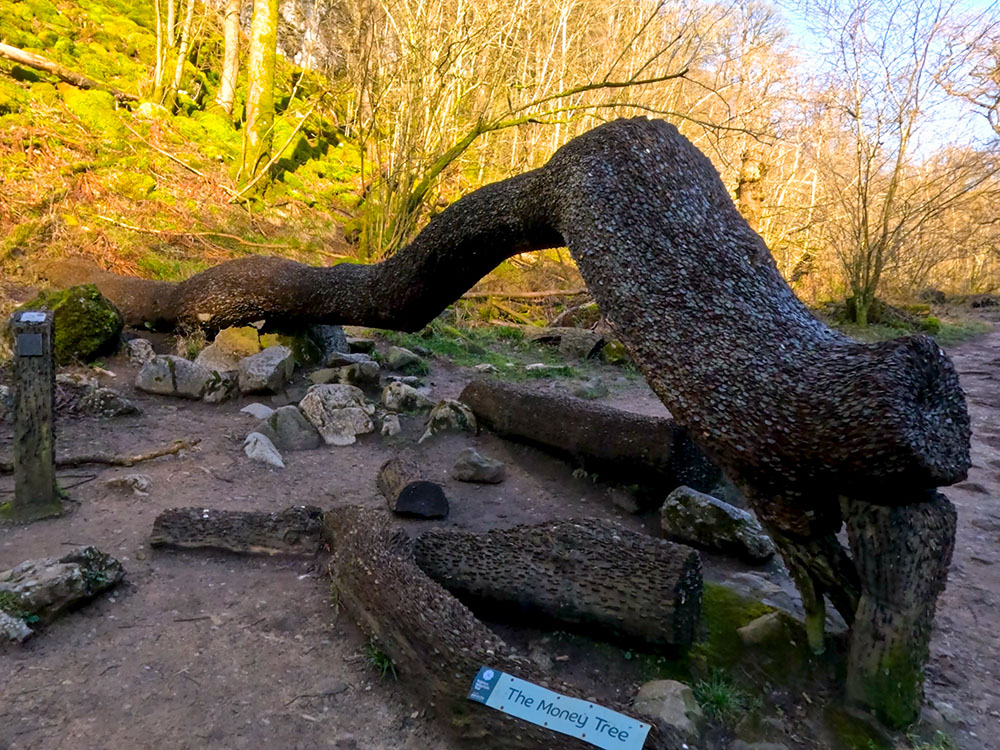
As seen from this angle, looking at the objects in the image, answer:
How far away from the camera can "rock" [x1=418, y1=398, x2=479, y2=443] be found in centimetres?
552

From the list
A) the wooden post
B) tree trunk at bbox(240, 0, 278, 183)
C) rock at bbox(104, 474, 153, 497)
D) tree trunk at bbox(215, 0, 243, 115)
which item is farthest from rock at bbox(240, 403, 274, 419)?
tree trunk at bbox(215, 0, 243, 115)

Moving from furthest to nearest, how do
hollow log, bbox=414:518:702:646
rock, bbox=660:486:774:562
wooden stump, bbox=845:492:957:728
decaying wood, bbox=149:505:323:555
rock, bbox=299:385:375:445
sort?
rock, bbox=299:385:375:445 → rock, bbox=660:486:774:562 → decaying wood, bbox=149:505:323:555 → hollow log, bbox=414:518:702:646 → wooden stump, bbox=845:492:957:728

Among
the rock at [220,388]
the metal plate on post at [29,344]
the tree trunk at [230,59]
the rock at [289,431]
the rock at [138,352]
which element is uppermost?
the tree trunk at [230,59]

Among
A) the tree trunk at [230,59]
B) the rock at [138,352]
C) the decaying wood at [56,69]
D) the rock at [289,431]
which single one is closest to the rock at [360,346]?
the rock at [138,352]

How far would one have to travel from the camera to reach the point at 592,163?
11.5ft

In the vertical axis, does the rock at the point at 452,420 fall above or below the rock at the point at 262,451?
above

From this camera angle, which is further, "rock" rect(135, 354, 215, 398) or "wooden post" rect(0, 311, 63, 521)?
"rock" rect(135, 354, 215, 398)

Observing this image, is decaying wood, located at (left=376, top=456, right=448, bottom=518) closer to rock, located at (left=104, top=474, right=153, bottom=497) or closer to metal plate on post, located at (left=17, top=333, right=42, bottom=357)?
rock, located at (left=104, top=474, right=153, bottom=497)

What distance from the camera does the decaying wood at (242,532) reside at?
3369mm

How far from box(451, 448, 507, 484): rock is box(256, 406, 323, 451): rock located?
1222 mm

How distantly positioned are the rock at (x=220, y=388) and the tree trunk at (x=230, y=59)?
10.6m

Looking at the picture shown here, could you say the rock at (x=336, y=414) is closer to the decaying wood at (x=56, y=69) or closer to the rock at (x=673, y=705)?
the rock at (x=673, y=705)

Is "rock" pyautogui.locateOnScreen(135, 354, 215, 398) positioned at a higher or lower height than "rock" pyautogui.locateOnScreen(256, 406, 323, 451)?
higher

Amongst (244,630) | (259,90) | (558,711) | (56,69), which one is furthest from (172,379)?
(56,69)
